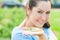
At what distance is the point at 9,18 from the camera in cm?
120

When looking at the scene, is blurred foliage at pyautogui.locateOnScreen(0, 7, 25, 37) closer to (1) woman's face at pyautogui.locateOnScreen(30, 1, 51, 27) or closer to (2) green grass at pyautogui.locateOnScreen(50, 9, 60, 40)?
(1) woman's face at pyautogui.locateOnScreen(30, 1, 51, 27)

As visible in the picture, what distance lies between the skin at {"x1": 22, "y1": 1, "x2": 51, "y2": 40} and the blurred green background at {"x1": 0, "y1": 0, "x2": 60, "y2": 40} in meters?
0.05

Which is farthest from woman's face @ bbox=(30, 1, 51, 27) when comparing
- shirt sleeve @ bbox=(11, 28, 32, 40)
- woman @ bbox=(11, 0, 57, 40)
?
shirt sleeve @ bbox=(11, 28, 32, 40)

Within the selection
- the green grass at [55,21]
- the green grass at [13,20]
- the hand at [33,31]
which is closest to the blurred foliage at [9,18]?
the green grass at [13,20]

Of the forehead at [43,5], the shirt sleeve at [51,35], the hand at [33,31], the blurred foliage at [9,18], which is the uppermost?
the forehead at [43,5]

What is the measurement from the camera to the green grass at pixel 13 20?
3.86 ft

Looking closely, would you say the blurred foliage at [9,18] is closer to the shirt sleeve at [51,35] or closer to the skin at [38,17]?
the skin at [38,17]

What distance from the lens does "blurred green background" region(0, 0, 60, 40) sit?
117 cm

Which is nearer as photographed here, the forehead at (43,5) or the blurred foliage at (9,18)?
the forehead at (43,5)

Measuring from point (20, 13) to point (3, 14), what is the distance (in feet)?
0.43

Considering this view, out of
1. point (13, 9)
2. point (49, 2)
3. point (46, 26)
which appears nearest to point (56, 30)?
point (46, 26)

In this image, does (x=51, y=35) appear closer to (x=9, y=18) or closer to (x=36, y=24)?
(x=36, y=24)

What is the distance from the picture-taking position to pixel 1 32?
48.1 inches

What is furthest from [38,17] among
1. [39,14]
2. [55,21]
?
[55,21]
